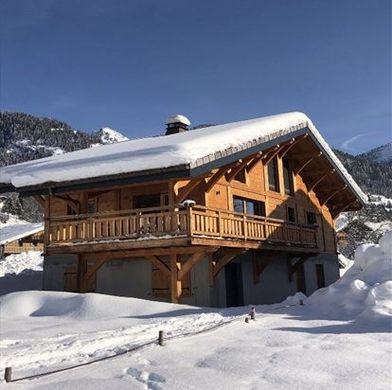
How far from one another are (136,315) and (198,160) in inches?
176

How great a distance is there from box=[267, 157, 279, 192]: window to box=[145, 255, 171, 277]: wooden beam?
26.4 feet

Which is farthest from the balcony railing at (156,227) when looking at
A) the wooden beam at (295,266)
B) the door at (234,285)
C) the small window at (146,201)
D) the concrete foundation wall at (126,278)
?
the wooden beam at (295,266)

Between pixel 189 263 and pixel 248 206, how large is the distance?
239 inches

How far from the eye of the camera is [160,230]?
1448cm

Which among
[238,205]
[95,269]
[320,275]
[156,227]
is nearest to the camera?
[156,227]

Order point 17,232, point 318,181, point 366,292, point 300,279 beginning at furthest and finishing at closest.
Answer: point 17,232 < point 318,181 < point 300,279 < point 366,292

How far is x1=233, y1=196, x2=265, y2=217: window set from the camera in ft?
63.4

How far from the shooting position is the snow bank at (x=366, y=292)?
9.86 m

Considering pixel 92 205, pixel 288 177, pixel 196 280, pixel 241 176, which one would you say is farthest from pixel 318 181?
pixel 92 205

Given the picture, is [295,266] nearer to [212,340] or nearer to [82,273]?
[82,273]

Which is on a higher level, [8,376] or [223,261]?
[223,261]

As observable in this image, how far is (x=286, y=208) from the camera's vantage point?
73.5 ft

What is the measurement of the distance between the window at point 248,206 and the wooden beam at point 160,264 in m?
4.77

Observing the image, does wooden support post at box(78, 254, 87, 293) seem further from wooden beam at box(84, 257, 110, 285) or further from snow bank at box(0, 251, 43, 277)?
snow bank at box(0, 251, 43, 277)
